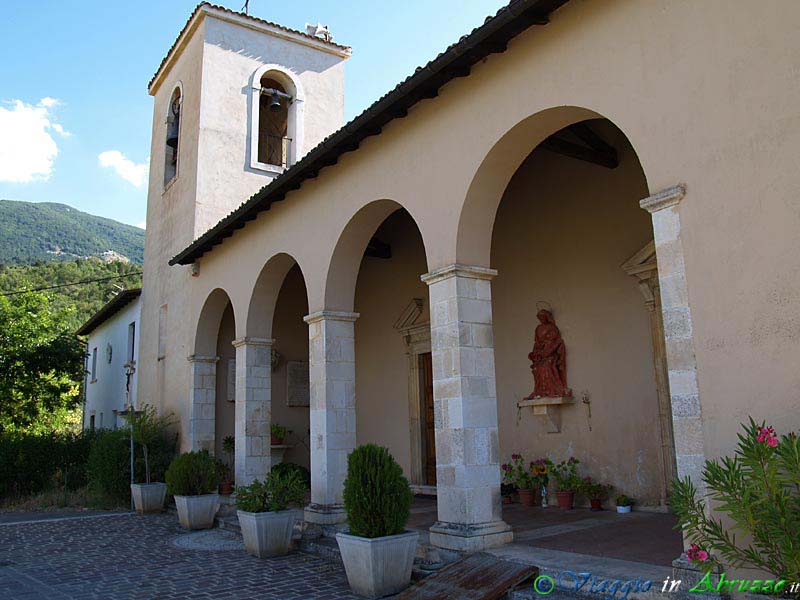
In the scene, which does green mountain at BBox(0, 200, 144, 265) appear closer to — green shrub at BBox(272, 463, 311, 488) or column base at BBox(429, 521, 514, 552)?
green shrub at BBox(272, 463, 311, 488)

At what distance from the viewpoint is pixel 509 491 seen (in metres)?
9.45

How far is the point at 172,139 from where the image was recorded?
54.0 ft

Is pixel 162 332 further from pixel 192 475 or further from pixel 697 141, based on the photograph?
pixel 697 141

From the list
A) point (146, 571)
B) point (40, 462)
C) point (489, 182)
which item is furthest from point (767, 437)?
point (40, 462)

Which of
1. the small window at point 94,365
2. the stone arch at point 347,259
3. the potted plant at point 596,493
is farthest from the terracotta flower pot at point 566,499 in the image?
the small window at point 94,365

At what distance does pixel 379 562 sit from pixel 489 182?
3.60 metres

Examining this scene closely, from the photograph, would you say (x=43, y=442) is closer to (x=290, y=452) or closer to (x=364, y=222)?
(x=290, y=452)

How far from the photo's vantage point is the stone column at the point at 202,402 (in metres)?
12.7

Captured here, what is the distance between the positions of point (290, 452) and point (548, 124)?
9737 millimetres

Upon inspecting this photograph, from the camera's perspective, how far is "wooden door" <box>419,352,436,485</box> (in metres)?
11.5

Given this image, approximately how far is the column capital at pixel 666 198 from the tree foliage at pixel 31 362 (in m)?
19.6

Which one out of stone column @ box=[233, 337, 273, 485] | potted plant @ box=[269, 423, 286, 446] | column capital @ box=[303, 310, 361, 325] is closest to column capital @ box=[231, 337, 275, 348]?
stone column @ box=[233, 337, 273, 485]

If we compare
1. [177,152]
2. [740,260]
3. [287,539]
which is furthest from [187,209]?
[740,260]

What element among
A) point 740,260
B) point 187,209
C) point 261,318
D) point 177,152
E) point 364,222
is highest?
point 177,152
